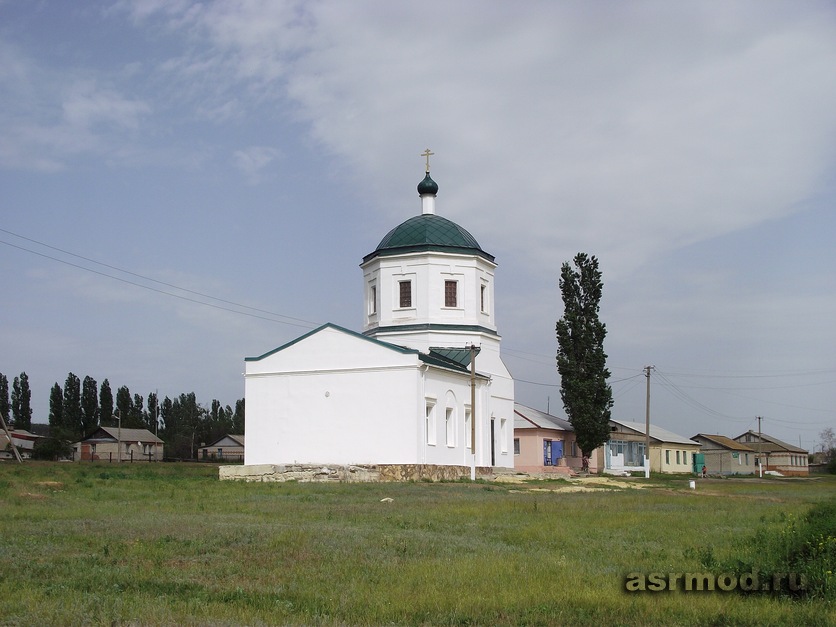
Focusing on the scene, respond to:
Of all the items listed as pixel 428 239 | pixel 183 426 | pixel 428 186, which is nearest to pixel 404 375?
pixel 428 239

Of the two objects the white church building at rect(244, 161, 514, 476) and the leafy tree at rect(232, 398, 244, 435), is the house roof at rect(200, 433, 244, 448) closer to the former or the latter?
the leafy tree at rect(232, 398, 244, 435)

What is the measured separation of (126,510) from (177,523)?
129 inches

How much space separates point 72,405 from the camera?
81.9 m

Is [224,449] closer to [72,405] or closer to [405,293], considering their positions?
[72,405]

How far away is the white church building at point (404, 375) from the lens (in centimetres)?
3306

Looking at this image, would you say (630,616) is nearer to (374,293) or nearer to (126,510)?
(126,510)

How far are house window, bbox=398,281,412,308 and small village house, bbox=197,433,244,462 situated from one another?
51.4 m

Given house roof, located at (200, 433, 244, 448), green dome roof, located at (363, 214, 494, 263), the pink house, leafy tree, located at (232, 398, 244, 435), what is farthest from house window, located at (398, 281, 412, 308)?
leafy tree, located at (232, 398, 244, 435)

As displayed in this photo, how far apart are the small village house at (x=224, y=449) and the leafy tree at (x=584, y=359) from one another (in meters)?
46.7

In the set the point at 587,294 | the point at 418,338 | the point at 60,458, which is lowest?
the point at 60,458

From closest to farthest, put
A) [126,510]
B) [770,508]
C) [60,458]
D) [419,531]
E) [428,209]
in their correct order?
[419,531] < [126,510] < [770,508] < [428,209] < [60,458]

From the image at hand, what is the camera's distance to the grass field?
314 inches

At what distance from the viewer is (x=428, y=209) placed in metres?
40.8

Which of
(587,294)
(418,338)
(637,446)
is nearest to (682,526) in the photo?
(418,338)
